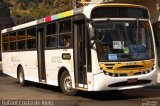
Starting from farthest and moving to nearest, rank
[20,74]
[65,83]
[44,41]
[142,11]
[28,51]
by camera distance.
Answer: [20,74], [28,51], [44,41], [65,83], [142,11]

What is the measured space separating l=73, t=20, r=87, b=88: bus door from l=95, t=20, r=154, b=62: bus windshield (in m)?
0.77

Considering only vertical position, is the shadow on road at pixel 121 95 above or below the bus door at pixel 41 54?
below

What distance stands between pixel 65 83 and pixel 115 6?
3.39m

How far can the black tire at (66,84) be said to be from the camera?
1595cm

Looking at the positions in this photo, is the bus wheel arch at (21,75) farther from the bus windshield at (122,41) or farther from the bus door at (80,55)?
the bus windshield at (122,41)

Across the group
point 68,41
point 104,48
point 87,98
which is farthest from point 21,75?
point 104,48

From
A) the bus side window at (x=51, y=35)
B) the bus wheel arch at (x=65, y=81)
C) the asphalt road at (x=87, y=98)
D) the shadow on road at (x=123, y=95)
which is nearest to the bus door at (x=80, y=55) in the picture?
the asphalt road at (x=87, y=98)

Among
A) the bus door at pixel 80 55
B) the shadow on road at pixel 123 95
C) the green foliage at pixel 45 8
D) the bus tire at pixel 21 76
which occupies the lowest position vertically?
the shadow on road at pixel 123 95

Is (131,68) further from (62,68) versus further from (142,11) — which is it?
(62,68)

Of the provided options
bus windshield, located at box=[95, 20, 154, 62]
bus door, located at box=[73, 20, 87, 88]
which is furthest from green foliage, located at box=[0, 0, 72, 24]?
bus windshield, located at box=[95, 20, 154, 62]

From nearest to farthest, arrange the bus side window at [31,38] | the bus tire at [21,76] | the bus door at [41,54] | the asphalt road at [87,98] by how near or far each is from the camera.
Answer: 1. the asphalt road at [87,98]
2. the bus door at [41,54]
3. the bus side window at [31,38]
4. the bus tire at [21,76]

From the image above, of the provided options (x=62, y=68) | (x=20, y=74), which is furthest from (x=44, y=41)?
(x=20, y=74)

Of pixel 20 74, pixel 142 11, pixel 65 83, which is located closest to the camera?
pixel 142 11

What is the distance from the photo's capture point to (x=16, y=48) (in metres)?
22.2
